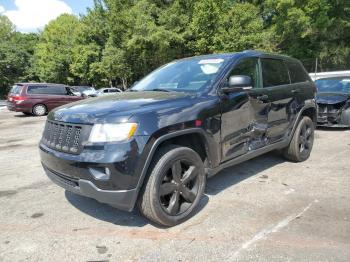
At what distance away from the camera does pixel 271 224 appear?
362 centimetres

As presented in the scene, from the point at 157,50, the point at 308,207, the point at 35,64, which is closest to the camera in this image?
the point at 308,207

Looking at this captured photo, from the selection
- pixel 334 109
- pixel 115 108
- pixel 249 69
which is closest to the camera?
pixel 115 108

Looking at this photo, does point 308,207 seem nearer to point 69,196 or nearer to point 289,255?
point 289,255

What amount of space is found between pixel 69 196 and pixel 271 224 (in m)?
2.58

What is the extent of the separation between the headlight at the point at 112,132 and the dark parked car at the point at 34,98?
14.3 meters

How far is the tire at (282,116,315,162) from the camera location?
565cm

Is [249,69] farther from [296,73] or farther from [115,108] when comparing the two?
[115,108]

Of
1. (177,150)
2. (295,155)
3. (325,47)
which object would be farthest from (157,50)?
(177,150)

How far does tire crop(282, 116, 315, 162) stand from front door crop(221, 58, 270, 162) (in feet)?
3.51

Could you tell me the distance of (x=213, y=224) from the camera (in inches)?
144

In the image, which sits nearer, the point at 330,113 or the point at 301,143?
the point at 301,143

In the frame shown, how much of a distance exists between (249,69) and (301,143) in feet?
6.31

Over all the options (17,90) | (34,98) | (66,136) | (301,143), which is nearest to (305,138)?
(301,143)

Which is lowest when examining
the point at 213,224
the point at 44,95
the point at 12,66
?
the point at 213,224
